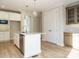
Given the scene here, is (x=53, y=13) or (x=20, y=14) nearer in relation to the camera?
(x=53, y=13)

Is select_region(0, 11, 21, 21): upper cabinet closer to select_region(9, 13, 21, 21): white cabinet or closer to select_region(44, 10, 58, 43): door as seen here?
select_region(9, 13, 21, 21): white cabinet

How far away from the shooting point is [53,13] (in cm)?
662

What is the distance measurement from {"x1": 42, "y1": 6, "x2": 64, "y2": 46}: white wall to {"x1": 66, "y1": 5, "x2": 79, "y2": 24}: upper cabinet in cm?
47

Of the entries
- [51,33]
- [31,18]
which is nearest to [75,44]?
[51,33]

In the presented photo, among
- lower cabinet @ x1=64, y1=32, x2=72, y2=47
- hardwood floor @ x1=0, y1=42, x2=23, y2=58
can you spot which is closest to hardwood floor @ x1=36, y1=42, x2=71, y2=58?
lower cabinet @ x1=64, y1=32, x2=72, y2=47

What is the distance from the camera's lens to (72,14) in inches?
206

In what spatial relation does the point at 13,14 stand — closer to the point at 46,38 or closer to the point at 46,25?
the point at 46,25

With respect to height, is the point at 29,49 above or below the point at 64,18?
below

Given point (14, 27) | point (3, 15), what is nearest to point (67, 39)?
point (14, 27)

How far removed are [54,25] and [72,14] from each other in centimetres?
167

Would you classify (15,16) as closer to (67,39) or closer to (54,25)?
(54,25)

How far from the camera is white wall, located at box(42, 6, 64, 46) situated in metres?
5.85

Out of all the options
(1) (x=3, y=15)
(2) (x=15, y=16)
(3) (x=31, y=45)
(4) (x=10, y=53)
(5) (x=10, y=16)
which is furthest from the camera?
(2) (x=15, y=16)

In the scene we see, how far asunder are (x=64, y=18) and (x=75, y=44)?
74.0 inches
